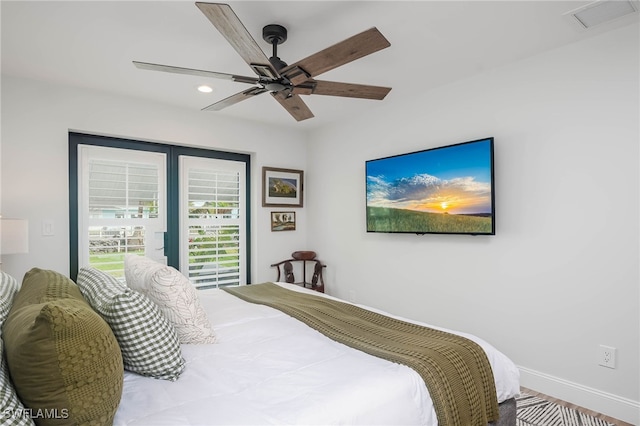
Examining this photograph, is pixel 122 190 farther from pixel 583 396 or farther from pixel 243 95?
pixel 583 396

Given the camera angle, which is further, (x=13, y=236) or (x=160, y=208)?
(x=160, y=208)

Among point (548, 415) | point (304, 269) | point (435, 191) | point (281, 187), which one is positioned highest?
point (281, 187)

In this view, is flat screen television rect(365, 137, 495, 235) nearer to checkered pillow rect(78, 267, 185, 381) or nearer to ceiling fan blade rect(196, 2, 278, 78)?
ceiling fan blade rect(196, 2, 278, 78)

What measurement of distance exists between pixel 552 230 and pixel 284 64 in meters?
2.19

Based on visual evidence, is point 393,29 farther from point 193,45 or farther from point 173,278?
point 173,278

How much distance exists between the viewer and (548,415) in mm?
2330

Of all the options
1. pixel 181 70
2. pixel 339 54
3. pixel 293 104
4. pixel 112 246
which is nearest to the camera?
pixel 339 54

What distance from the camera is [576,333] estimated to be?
246cm

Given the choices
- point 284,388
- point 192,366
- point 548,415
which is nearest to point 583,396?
point 548,415

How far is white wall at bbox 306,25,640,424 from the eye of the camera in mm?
2275

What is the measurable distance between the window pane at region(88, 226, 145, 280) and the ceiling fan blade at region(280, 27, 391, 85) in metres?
2.50

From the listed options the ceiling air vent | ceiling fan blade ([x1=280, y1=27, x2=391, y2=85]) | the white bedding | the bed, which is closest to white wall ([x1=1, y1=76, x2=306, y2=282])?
the bed

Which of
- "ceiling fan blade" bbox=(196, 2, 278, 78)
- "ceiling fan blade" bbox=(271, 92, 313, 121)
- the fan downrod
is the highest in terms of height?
the fan downrod

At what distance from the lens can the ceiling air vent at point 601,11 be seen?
6.54ft
